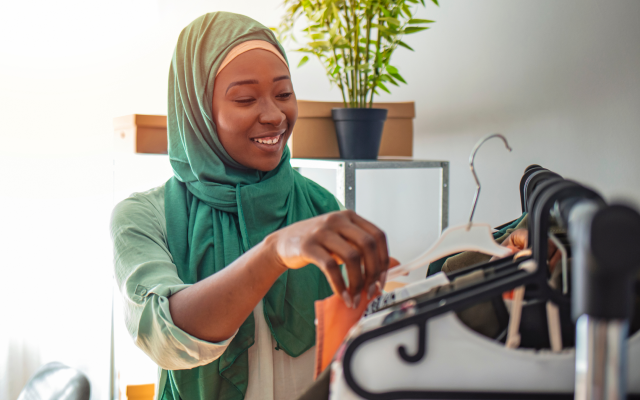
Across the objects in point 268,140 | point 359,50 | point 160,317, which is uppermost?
point 359,50

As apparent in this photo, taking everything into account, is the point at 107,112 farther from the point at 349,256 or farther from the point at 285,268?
the point at 349,256

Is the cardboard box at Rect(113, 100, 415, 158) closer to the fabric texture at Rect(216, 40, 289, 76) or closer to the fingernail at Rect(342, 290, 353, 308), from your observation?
the fabric texture at Rect(216, 40, 289, 76)

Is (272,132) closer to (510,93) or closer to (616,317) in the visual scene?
(616,317)

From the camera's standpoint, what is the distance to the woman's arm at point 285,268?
0.44 metres

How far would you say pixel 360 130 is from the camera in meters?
1.37

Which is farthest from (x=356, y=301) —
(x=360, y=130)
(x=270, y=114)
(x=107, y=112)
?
(x=107, y=112)

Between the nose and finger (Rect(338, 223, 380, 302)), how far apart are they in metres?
0.52

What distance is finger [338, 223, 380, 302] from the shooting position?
1.44 ft

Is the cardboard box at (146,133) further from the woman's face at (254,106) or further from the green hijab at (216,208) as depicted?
the woman's face at (254,106)

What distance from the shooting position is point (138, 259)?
78cm

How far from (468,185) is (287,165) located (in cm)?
91

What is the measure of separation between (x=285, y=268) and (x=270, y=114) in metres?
0.46

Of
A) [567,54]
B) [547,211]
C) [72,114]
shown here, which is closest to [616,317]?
[547,211]

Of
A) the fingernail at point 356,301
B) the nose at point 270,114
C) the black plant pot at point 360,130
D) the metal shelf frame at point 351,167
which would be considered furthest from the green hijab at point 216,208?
the fingernail at point 356,301
